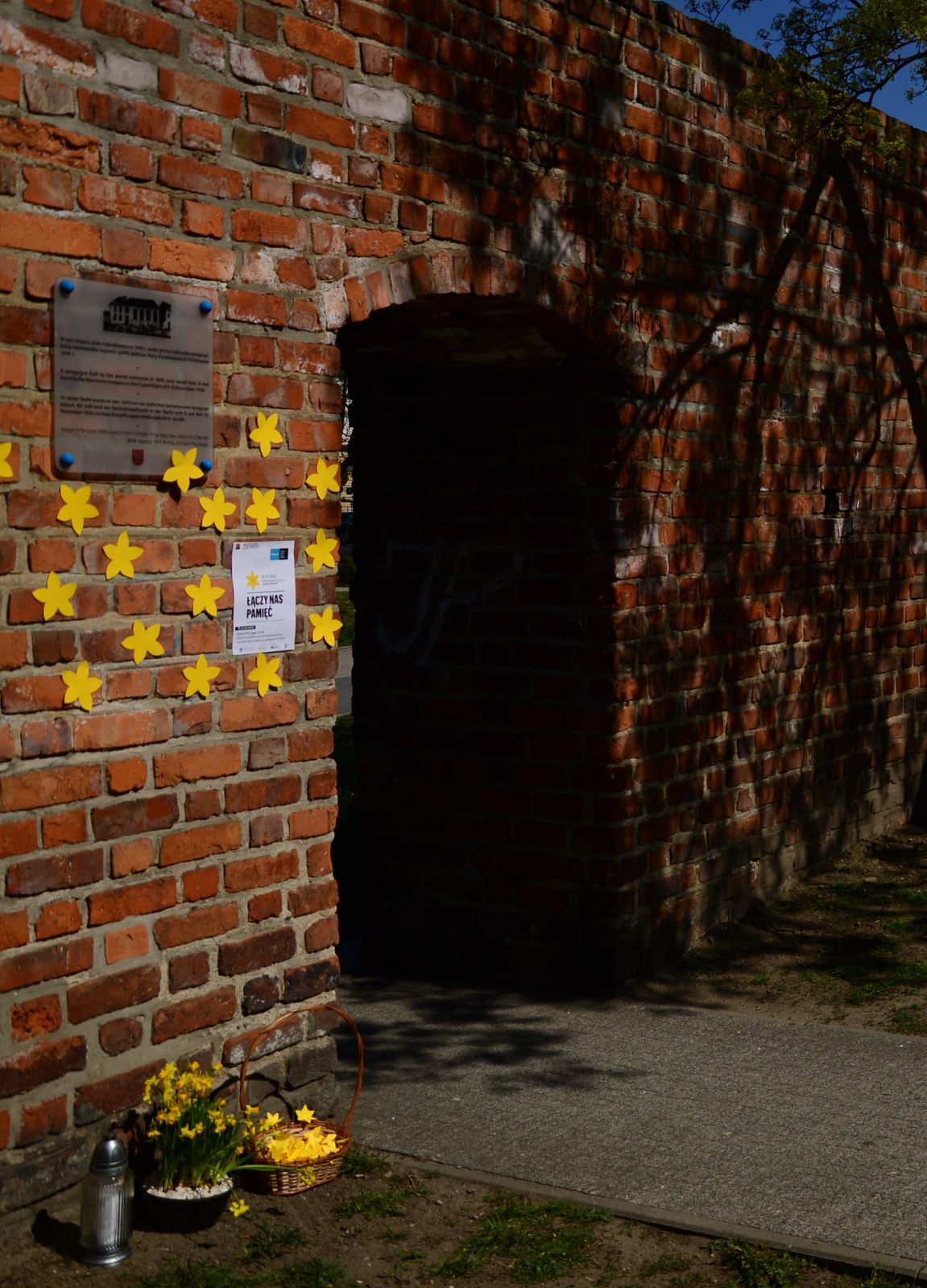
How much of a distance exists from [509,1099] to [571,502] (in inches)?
88.6

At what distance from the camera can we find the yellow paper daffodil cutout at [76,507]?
12.7 feet

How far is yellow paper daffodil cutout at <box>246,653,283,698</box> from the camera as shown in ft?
14.6

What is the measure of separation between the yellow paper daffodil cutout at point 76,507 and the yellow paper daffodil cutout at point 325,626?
2.91 feet

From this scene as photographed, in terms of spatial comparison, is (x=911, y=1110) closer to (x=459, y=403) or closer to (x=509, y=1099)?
(x=509, y=1099)

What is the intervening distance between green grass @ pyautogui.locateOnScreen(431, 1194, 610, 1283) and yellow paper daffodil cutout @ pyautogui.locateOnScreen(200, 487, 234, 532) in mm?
1940

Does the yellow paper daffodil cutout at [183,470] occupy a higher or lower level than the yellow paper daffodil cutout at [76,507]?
higher

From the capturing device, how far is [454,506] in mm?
6453

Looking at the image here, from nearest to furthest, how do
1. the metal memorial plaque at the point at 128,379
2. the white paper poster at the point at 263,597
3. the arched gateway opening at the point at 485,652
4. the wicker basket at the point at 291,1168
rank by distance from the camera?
the metal memorial plaque at the point at 128,379 → the wicker basket at the point at 291,1168 → the white paper poster at the point at 263,597 → the arched gateway opening at the point at 485,652

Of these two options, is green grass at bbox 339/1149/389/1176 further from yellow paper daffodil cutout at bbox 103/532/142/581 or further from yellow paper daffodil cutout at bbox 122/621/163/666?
yellow paper daffodil cutout at bbox 103/532/142/581

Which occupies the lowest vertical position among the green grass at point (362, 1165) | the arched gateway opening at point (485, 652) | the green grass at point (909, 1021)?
the green grass at point (362, 1165)

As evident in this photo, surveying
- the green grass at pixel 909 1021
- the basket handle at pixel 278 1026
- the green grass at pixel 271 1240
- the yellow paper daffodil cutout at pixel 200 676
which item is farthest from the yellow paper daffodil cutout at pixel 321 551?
the green grass at pixel 909 1021

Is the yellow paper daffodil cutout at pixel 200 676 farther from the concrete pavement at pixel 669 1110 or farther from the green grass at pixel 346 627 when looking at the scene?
the green grass at pixel 346 627

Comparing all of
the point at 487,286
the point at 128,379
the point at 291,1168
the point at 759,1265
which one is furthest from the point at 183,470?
the point at 759,1265

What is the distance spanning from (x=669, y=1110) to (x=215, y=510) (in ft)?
7.59
